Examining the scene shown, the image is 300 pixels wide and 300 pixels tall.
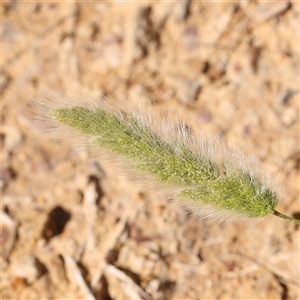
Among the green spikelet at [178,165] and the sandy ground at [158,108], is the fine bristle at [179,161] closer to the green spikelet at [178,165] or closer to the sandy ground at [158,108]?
the green spikelet at [178,165]

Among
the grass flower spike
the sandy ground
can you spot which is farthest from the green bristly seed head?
the sandy ground

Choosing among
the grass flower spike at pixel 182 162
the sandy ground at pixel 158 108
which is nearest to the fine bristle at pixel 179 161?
the grass flower spike at pixel 182 162

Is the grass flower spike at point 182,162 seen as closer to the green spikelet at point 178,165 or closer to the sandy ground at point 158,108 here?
the green spikelet at point 178,165

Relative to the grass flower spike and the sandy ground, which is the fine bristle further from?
the sandy ground

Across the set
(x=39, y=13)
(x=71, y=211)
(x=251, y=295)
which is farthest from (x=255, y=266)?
(x=39, y=13)

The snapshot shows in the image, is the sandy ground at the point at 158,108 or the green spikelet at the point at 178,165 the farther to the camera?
the sandy ground at the point at 158,108

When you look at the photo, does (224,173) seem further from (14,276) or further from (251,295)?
(14,276)

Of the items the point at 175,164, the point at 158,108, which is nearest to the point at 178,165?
the point at 175,164
